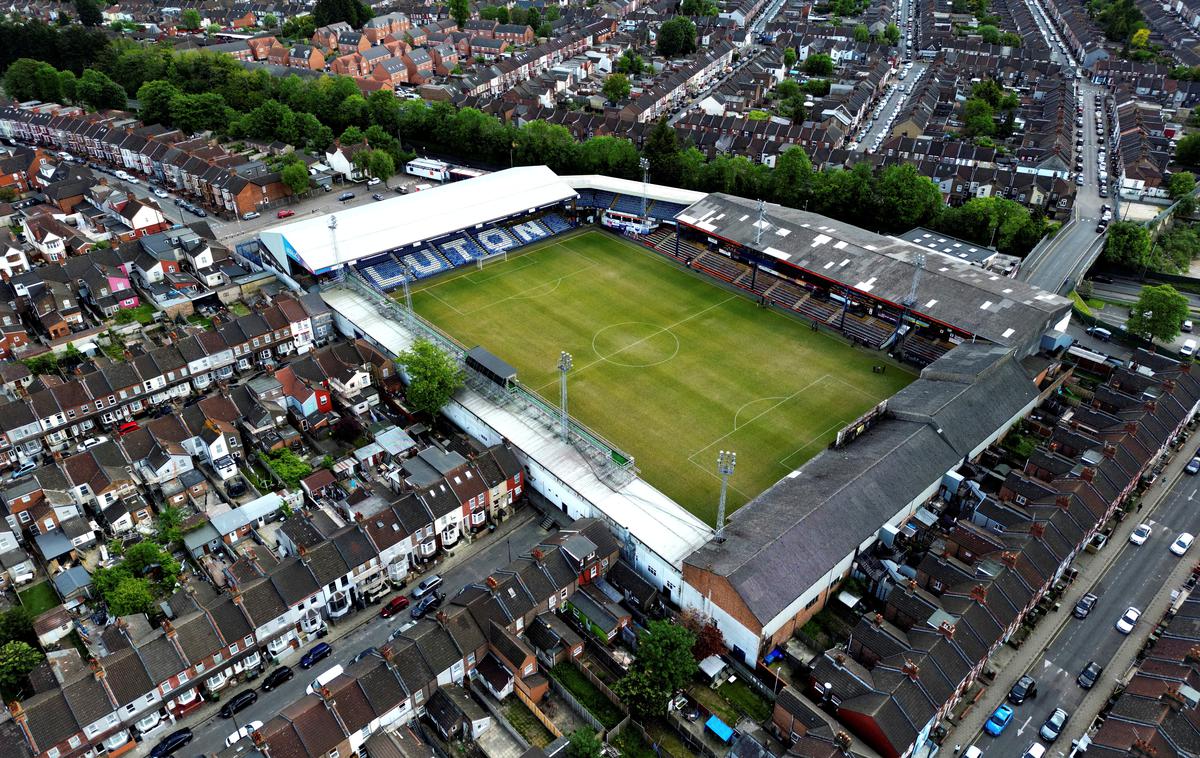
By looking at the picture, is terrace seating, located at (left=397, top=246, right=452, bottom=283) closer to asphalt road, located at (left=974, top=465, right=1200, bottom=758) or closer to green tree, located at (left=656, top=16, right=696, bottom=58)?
asphalt road, located at (left=974, top=465, right=1200, bottom=758)

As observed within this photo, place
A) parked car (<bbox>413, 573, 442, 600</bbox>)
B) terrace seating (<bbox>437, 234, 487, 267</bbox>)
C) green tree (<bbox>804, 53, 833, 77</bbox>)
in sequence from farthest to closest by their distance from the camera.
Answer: green tree (<bbox>804, 53, 833, 77</bbox>)
terrace seating (<bbox>437, 234, 487, 267</bbox>)
parked car (<bbox>413, 573, 442, 600</bbox>)

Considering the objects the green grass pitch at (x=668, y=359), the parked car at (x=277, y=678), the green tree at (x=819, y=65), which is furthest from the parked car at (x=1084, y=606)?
the green tree at (x=819, y=65)

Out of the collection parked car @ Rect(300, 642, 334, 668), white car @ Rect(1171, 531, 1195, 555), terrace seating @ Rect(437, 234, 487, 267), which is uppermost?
white car @ Rect(1171, 531, 1195, 555)

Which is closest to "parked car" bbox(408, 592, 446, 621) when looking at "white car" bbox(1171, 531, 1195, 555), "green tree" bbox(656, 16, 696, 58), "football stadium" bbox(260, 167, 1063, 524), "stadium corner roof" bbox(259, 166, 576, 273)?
"football stadium" bbox(260, 167, 1063, 524)

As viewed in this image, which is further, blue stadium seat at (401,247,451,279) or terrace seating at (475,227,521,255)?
terrace seating at (475,227,521,255)

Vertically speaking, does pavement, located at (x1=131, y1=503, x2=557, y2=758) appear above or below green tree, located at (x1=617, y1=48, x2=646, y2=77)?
below

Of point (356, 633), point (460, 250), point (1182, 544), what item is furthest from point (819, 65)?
point (356, 633)

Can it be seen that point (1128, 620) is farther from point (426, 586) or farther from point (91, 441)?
point (91, 441)
